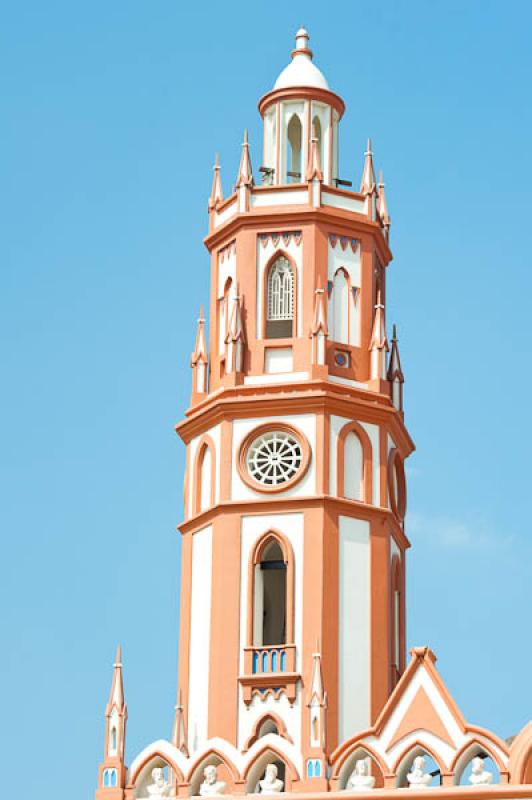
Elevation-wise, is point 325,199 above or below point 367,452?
above

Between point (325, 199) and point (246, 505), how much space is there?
251 inches

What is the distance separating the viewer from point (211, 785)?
42.7 meters

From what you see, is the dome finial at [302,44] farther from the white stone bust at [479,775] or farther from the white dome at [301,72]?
the white stone bust at [479,775]

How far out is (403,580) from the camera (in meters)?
47.5

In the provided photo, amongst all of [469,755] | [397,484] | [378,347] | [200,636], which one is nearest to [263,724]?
[200,636]

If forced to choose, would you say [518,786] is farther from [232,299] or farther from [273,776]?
[232,299]

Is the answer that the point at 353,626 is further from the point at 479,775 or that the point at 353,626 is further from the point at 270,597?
the point at 479,775

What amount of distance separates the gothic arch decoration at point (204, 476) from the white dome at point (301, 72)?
7.47 m

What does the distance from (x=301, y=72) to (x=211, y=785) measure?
14.9 m

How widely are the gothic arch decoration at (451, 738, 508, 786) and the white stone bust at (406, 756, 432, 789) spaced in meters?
0.46

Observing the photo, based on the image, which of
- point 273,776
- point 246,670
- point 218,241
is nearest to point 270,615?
point 246,670

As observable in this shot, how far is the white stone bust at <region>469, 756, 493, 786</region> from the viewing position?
1640 inches

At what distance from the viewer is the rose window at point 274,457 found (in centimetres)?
4619

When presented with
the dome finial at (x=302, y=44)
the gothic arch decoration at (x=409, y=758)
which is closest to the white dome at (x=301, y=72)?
the dome finial at (x=302, y=44)
